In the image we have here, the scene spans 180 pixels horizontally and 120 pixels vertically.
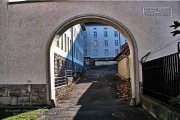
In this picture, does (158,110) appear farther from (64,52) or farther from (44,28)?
(64,52)

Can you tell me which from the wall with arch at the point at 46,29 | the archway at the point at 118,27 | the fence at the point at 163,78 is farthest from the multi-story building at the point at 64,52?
the fence at the point at 163,78

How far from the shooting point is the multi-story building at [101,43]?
57406 millimetres

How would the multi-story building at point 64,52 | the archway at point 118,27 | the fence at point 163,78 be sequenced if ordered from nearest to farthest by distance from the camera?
the fence at point 163,78
the archway at point 118,27
the multi-story building at point 64,52

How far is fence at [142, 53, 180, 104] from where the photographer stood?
6.00 meters

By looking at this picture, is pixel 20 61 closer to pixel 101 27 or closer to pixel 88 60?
pixel 88 60

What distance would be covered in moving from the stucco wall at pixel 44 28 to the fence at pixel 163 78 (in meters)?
1.42

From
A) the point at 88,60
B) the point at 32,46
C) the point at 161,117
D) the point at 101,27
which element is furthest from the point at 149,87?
the point at 101,27

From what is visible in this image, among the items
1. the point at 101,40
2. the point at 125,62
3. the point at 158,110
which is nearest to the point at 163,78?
the point at 158,110

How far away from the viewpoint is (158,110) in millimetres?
6746

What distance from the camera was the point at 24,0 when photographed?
413 inches

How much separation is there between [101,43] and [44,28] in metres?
47.9

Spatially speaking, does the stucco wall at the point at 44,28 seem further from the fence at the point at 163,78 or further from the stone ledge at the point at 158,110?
the stone ledge at the point at 158,110

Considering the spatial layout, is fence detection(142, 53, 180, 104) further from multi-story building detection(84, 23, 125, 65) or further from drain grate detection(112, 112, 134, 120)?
multi-story building detection(84, 23, 125, 65)

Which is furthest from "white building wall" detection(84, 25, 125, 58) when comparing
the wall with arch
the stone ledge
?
the stone ledge
